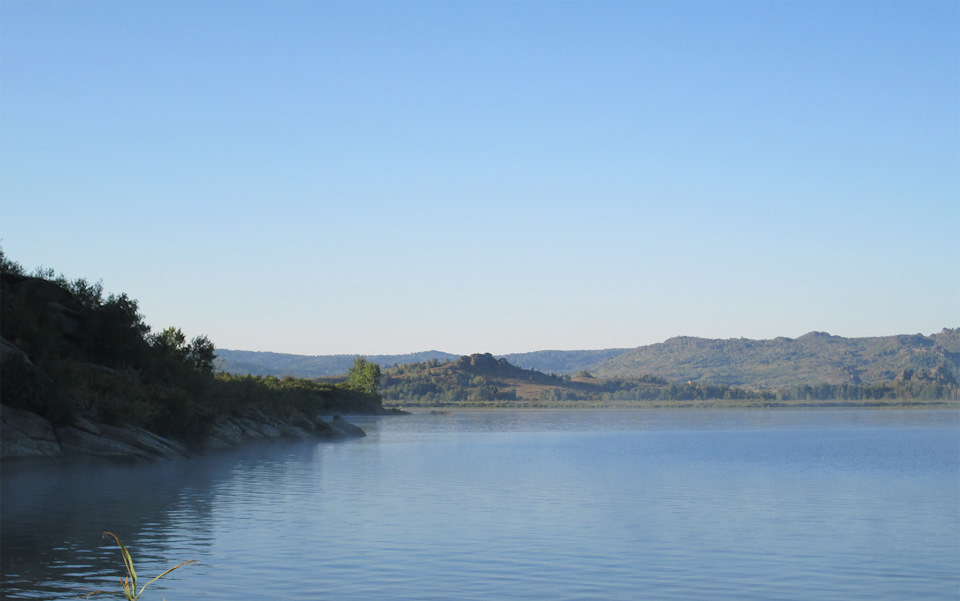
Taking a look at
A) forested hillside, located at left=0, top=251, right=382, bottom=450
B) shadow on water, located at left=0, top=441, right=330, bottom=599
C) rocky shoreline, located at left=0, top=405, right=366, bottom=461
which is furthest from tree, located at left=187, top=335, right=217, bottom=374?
shadow on water, located at left=0, top=441, right=330, bottom=599

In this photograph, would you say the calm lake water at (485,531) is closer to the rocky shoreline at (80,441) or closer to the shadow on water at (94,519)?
the shadow on water at (94,519)

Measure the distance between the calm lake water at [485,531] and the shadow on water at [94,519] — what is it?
10 cm

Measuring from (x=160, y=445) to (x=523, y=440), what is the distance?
44862 mm

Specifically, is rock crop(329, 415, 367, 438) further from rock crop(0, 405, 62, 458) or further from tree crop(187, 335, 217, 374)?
rock crop(0, 405, 62, 458)

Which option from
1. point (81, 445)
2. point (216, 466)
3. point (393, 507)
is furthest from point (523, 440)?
point (393, 507)

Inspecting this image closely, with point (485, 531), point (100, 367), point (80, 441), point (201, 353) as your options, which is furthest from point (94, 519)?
point (201, 353)

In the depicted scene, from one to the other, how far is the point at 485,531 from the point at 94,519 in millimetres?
12415

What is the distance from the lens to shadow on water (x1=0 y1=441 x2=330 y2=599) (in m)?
20.4

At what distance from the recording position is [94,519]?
28.8 m

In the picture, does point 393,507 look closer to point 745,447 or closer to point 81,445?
point 81,445

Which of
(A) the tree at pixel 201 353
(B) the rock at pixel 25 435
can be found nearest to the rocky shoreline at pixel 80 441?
(B) the rock at pixel 25 435

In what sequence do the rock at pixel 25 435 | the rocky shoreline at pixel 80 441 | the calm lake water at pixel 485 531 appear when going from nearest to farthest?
the calm lake water at pixel 485 531 < the rock at pixel 25 435 < the rocky shoreline at pixel 80 441

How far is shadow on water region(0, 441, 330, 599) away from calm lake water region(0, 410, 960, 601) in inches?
3.9

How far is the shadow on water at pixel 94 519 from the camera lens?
20.4 m
